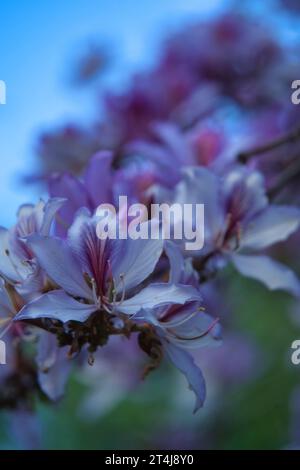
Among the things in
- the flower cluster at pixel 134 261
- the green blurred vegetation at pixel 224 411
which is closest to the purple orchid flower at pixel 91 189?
the flower cluster at pixel 134 261

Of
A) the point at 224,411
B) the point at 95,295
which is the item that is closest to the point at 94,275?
the point at 95,295

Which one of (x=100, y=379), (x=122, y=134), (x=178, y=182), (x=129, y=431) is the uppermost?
(x=122, y=134)

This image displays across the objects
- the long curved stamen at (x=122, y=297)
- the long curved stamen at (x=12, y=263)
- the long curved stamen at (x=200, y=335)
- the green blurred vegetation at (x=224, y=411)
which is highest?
the long curved stamen at (x=12, y=263)

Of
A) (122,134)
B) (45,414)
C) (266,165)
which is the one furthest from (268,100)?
(45,414)

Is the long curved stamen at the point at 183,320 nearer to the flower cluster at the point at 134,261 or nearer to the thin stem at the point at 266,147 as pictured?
the flower cluster at the point at 134,261

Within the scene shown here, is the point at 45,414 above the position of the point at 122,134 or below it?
below

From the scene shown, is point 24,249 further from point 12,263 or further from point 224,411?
point 224,411

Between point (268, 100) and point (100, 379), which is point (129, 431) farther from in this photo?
point (268, 100)

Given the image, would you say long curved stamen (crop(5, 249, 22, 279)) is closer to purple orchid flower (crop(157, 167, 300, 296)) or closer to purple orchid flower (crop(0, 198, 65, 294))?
purple orchid flower (crop(0, 198, 65, 294))
